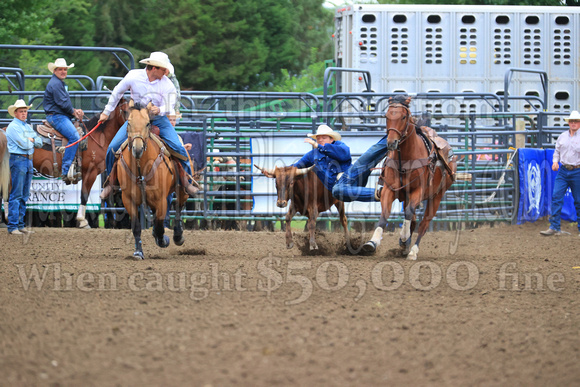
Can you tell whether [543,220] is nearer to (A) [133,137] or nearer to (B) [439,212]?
(B) [439,212]

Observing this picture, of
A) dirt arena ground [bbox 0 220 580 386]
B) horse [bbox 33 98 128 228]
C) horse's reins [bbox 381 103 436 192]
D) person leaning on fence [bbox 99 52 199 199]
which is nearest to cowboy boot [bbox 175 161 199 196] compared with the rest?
person leaning on fence [bbox 99 52 199 199]

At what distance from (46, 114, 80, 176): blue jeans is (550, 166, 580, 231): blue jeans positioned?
8032 mm

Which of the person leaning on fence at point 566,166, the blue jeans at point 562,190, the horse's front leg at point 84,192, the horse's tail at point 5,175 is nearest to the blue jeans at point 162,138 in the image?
the horse's tail at point 5,175

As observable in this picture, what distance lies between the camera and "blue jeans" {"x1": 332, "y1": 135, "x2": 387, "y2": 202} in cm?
923

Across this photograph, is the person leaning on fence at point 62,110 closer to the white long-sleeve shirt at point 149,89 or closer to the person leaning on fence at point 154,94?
the person leaning on fence at point 154,94

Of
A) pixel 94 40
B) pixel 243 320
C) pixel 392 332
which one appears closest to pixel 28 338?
pixel 243 320

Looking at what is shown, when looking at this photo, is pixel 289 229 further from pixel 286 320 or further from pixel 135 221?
pixel 286 320

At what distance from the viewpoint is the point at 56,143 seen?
12.3 metres

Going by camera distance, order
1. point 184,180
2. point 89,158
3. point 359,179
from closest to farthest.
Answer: point 184,180 → point 359,179 → point 89,158

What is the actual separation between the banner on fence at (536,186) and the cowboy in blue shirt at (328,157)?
563 cm

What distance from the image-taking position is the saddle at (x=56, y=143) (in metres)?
12.2

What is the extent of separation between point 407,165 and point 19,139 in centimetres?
627

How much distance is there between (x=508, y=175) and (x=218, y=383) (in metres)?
11.4

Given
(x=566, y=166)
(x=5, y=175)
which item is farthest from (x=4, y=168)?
(x=566, y=166)
